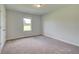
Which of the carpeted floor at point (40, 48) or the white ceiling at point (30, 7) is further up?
the white ceiling at point (30, 7)

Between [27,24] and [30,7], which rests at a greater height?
[30,7]

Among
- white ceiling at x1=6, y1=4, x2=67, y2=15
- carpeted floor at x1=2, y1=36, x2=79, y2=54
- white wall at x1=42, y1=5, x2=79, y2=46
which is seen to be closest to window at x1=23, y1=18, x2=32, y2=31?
white ceiling at x1=6, y1=4, x2=67, y2=15

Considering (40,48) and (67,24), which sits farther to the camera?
(67,24)

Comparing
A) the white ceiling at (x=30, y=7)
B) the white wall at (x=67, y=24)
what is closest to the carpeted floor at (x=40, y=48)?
the white wall at (x=67, y=24)

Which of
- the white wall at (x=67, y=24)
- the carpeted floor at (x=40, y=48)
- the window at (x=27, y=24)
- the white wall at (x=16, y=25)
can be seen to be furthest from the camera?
the window at (x=27, y=24)

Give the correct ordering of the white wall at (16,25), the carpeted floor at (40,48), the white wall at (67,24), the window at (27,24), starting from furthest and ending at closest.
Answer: the window at (27,24)
the white wall at (16,25)
the white wall at (67,24)
the carpeted floor at (40,48)

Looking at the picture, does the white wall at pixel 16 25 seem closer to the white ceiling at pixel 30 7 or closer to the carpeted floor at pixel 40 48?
the white ceiling at pixel 30 7

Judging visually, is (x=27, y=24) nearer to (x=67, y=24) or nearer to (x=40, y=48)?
(x=67, y=24)

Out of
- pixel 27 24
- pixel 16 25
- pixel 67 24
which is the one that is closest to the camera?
pixel 67 24

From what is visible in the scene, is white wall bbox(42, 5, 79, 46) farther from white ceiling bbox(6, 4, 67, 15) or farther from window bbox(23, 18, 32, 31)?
window bbox(23, 18, 32, 31)

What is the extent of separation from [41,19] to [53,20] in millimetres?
2217

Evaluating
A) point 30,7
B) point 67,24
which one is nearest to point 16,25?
point 30,7

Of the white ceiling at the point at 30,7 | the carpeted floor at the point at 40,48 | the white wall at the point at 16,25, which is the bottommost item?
the carpeted floor at the point at 40,48
